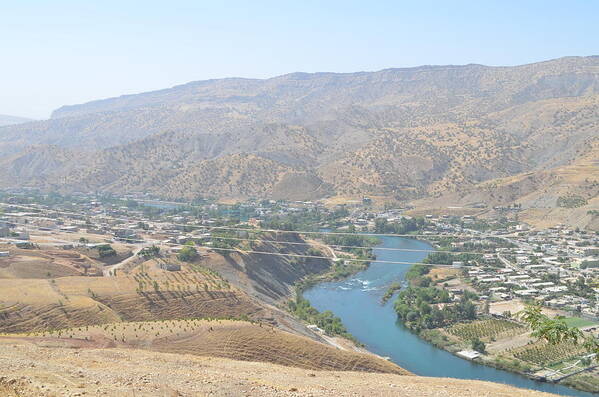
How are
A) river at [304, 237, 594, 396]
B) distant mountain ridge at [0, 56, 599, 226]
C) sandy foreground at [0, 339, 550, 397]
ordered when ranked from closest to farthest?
sandy foreground at [0, 339, 550, 397] < river at [304, 237, 594, 396] < distant mountain ridge at [0, 56, 599, 226]

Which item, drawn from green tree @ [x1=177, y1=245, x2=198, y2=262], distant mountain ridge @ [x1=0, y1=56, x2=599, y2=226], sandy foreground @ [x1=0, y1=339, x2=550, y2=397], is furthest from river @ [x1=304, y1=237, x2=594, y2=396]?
distant mountain ridge @ [x1=0, y1=56, x2=599, y2=226]

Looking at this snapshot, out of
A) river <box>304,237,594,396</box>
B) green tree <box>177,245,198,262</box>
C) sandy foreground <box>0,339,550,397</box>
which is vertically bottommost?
river <box>304,237,594,396</box>

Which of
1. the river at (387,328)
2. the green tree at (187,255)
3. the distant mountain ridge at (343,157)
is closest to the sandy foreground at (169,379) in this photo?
the river at (387,328)

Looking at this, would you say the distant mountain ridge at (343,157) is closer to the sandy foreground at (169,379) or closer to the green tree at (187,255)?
the green tree at (187,255)

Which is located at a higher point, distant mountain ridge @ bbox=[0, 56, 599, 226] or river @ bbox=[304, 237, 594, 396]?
distant mountain ridge @ bbox=[0, 56, 599, 226]

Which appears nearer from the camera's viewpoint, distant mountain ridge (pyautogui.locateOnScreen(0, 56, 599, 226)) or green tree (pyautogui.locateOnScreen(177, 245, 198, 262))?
green tree (pyautogui.locateOnScreen(177, 245, 198, 262))

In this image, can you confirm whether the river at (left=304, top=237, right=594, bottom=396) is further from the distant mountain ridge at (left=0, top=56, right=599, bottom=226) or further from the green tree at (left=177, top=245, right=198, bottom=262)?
the distant mountain ridge at (left=0, top=56, right=599, bottom=226)

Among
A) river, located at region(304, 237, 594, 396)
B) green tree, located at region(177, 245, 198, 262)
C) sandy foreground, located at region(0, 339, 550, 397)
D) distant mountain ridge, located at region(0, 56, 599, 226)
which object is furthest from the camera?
distant mountain ridge, located at region(0, 56, 599, 226)

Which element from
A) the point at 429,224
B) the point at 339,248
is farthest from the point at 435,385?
the point at 429,224
